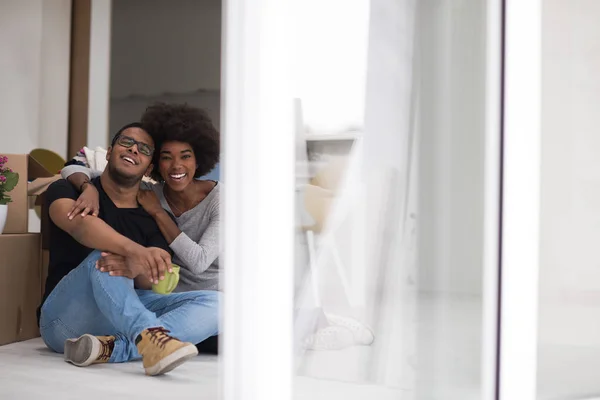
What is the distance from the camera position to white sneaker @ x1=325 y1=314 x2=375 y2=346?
1091mm

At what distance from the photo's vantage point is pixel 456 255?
4.10ft

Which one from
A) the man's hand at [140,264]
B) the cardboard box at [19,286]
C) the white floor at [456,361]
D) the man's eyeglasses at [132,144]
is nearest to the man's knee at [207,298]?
the man's hand at [140,264]

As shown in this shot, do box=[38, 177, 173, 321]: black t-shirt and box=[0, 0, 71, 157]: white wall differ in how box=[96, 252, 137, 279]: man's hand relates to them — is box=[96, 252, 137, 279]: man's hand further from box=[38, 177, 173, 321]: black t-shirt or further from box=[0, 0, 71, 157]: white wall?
box=[0, 0, 71, 157]: white wall

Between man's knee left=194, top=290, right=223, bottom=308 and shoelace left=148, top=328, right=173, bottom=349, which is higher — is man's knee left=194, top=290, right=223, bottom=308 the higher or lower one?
the higher one

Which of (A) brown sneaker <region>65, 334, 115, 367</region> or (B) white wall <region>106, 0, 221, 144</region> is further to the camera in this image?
(B) white wall <region>106, 0, 221, 144</region>

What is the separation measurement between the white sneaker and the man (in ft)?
3.07

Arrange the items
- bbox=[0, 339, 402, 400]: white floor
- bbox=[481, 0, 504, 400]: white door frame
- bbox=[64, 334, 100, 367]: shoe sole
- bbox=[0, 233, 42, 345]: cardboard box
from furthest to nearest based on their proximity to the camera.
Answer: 1. bbox=[0, 233, 42, 345]: cardboard box
2. bbox=[64, 334, 100, 367]: shoe sole
3. bbox=[0, 339, 402, 400]: white floor
4. bbox=[481, 0, 504, 400]: white door frame

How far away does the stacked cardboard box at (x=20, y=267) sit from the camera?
255 centimetres

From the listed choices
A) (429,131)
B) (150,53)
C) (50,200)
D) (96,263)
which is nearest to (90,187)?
(50,200)

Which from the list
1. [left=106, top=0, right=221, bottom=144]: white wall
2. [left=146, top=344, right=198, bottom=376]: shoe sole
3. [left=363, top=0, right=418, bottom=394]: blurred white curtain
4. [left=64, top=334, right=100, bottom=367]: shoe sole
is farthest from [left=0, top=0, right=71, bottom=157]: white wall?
[left=363, top=0, right=418, bottom=394]: blurred white curtain

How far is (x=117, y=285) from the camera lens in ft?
7.27

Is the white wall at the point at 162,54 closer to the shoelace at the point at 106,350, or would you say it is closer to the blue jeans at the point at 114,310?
the blue jeans at the point at 114,310

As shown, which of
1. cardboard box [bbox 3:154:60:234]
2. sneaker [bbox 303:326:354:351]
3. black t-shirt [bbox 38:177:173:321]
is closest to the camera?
sneaker [bbox 303:326:354:351]

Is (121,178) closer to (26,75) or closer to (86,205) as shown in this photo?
(86,205)
